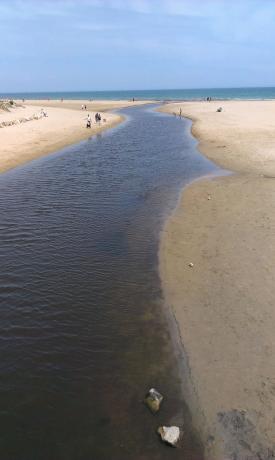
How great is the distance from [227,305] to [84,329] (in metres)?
4.10

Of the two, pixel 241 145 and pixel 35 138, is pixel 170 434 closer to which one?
pixel 241 145

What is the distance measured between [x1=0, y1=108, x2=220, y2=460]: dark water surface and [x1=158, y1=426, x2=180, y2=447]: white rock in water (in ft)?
0.53

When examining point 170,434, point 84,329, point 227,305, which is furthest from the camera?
point 227,305

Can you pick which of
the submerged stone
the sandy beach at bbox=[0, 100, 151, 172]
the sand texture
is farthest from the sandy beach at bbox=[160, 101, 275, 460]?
the sandy beach at bbox=[0, 100, 151, 172]

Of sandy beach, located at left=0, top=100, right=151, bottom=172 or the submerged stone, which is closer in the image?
the submerged stone

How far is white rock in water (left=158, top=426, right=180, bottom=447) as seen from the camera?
7.30 m

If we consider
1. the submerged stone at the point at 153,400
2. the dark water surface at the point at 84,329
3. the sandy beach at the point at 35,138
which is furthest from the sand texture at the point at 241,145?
the submerged stone at the point at 153,400

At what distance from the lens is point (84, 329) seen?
10.5m

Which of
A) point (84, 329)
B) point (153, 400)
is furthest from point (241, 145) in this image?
point (153, 400)

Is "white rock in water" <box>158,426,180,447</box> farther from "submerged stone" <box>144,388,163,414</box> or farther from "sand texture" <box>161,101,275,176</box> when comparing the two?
"sand texture" <box>161,101,275,176</box>

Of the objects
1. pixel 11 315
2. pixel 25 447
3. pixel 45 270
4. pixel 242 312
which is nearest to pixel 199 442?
pixel 25 447

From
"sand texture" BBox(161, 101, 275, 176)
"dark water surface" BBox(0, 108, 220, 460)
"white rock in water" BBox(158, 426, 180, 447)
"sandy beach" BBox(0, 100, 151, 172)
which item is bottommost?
"sandy beach" BBox(0, 100, 151, 172)

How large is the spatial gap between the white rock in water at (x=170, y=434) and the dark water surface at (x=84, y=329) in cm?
16

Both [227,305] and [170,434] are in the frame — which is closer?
[170,434]
